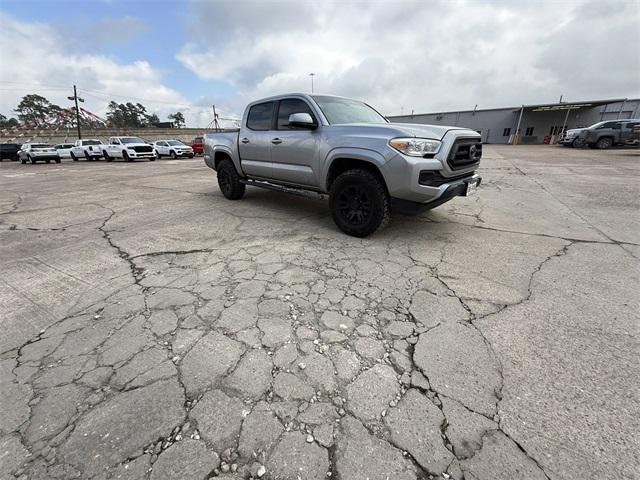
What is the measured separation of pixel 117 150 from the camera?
856 inches

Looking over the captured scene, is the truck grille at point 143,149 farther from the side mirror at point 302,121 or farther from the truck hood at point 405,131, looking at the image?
the truck hood at point 405,131

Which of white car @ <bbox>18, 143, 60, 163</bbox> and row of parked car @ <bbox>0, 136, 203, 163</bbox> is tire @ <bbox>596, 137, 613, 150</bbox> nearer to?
row of parked car @ <bbox>0, 136, 203, 163</bbox>

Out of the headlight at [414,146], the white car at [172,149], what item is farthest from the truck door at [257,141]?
the white car at [172,149]

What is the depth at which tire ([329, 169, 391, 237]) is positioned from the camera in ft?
12.1

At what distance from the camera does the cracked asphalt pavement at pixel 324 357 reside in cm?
142

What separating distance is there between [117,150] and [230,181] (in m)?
21.0

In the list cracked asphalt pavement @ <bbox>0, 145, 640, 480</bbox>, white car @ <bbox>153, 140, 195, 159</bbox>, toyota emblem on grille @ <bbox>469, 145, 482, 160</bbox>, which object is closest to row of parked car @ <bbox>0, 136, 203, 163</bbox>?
white car @ <bbox>153, 140, 195, 159</bbox>

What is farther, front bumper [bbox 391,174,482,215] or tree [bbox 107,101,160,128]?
tree [bbox 107,101,160,128]

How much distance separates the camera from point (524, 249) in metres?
3.68

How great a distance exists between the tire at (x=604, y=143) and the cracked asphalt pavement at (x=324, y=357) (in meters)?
21.1

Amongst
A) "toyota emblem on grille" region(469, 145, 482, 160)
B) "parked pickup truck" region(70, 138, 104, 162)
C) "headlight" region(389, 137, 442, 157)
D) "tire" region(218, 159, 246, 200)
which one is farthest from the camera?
"parked pickup truck" region(70, 138, 104, 162)

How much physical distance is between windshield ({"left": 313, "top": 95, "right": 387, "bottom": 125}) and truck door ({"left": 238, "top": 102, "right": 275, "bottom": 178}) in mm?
1028

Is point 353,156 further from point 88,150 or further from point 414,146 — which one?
point 88,150

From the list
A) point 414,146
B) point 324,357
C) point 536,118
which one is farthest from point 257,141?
point 536,118
